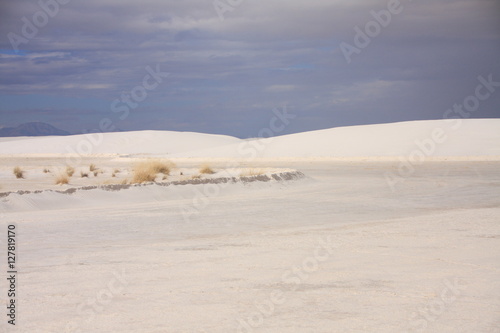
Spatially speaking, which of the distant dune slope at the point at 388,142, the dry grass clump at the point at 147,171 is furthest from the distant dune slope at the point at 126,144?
the dry grass clump at the point at 147,171

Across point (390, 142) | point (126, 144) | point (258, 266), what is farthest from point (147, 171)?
point (126, 144)

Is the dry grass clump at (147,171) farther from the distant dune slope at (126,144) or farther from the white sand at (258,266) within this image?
the distant dune slope at (126,144)

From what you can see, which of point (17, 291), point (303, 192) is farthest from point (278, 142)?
point (17, 291)

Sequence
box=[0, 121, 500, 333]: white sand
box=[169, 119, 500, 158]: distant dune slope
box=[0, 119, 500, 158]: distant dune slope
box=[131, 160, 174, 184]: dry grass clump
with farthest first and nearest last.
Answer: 1. box=[0, 119, 500, 158]: distant dune slope
2. box=[169, 119, 500, 158]: distant dune slope
3. box=[131, 160, 174, 184]: dry grass clump
4. box=[0, 121, 500, 333]: white sand

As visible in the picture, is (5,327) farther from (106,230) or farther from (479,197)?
(479,197)

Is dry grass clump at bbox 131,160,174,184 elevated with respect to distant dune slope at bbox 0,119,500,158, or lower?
elevated

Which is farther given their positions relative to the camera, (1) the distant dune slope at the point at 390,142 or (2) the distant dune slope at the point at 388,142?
(2) the distant dune slope at the point at 388,142

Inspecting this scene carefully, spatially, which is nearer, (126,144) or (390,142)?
(390,142)

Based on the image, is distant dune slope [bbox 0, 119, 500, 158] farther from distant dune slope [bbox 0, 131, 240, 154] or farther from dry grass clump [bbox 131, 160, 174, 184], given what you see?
dry grass clump [bbox 131, 160, 174, 184]

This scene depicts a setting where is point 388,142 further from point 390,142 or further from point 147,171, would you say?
point 147,171

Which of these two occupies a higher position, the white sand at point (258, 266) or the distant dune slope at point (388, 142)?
the white sand at point (258, 266)

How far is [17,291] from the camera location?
6.25 m

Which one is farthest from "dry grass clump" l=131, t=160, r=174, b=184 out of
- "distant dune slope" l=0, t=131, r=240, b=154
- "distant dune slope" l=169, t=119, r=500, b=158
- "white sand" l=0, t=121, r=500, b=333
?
"distant dune slope" l=0, t=131, r=240, b=154

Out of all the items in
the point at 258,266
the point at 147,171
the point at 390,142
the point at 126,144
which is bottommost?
the point at 390,142
